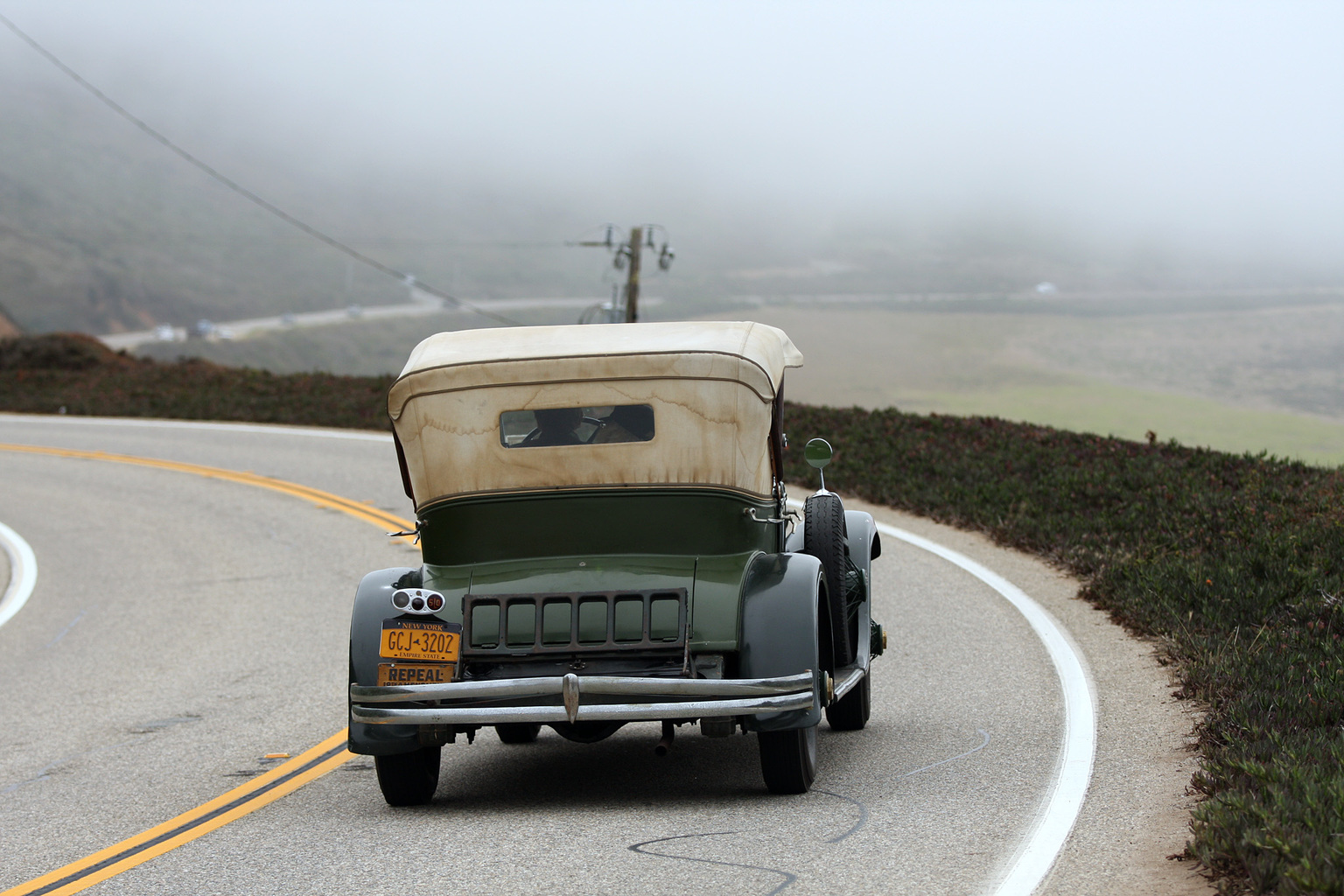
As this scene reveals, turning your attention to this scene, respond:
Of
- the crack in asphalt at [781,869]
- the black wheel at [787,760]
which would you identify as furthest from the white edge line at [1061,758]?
the black wheel at [787,760]

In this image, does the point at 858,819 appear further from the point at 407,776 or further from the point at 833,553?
the point at 407,776

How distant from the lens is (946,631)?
384 inches

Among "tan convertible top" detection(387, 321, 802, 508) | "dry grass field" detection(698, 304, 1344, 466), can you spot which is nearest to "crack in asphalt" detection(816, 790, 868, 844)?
"tan convertible top" detection(387, 321, 802, 508)

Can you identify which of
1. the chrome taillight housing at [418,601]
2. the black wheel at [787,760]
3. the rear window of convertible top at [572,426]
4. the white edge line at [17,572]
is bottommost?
the white edge line at [17,572]

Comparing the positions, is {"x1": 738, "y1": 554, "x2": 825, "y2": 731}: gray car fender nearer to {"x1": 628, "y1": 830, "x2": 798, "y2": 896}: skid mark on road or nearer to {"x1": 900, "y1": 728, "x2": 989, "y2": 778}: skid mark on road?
{"x1": 628, "y1": 830, "x2": 798, "y2": 896}: skid mark on road

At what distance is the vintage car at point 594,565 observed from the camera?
5449mm

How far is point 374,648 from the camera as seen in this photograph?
576 centimetres

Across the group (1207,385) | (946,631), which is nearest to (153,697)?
(946,631)

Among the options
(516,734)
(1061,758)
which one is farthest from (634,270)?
(1061,758)

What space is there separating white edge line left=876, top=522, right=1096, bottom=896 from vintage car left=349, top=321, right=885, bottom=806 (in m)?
1.08

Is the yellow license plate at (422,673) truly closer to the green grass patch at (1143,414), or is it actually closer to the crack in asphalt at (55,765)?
the crack in asphalt at (55,765)

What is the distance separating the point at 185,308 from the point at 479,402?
138051 mm

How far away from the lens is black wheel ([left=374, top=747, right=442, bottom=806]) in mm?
5785

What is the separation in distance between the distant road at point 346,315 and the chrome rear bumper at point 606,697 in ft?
315
